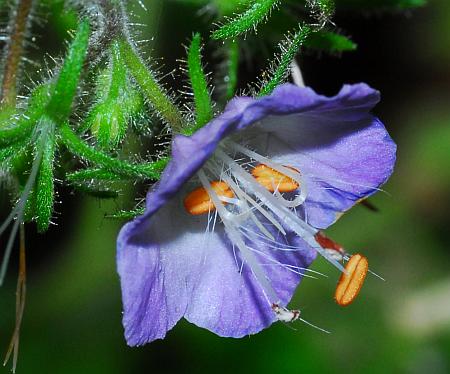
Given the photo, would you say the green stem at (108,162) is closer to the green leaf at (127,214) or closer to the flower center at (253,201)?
the green leaf at (127,214)

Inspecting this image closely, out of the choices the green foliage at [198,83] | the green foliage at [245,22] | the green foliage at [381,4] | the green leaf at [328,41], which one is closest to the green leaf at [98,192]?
the green foliage at [198,83]

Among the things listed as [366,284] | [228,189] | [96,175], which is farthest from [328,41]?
[366,284]

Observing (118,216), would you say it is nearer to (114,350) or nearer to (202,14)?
(202,14)

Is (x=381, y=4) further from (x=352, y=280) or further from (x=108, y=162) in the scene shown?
(x=108, y=162)

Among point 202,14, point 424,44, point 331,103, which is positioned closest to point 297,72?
point 202,14

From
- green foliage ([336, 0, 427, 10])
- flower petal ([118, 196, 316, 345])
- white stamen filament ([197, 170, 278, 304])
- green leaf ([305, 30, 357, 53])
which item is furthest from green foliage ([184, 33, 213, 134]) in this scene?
green foliage ([336, 0, 427, 10])

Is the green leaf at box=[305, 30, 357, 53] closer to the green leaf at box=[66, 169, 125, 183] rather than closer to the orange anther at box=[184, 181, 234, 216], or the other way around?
the orange anther at box=[184, 181, 234, 216]
